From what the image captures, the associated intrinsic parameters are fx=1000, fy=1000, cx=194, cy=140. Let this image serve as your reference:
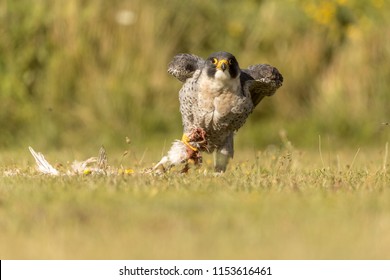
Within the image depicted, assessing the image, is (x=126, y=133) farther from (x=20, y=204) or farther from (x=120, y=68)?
(x=20, y=204)

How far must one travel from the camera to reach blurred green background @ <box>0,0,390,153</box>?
12.1 meters

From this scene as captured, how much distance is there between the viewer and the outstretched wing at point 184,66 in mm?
8445

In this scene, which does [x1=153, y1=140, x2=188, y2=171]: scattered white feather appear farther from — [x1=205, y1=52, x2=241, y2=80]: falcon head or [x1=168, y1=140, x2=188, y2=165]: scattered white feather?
[x1=205, y1=52, x2=241, y2=80]: falcon head

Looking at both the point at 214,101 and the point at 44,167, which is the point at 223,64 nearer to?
the point at 214,101

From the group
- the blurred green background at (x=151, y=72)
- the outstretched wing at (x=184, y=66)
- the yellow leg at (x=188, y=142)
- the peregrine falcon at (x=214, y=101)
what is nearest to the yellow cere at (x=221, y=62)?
the peregrine falcon at (x=214, y=101)

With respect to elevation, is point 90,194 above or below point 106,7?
below

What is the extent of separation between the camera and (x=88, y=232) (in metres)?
5.22

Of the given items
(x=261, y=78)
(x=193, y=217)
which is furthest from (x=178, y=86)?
(x=193, y=217)

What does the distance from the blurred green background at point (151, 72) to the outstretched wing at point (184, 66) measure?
10.4 feet

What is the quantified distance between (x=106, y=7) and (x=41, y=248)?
838cm

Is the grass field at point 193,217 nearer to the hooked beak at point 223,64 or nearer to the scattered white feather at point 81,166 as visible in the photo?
the scattered white feather at point 81,166

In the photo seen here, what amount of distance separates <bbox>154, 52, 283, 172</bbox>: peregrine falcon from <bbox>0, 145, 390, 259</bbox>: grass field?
2.67 ft

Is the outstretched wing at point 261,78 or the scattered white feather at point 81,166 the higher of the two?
the outstretched wing at point 261,78
